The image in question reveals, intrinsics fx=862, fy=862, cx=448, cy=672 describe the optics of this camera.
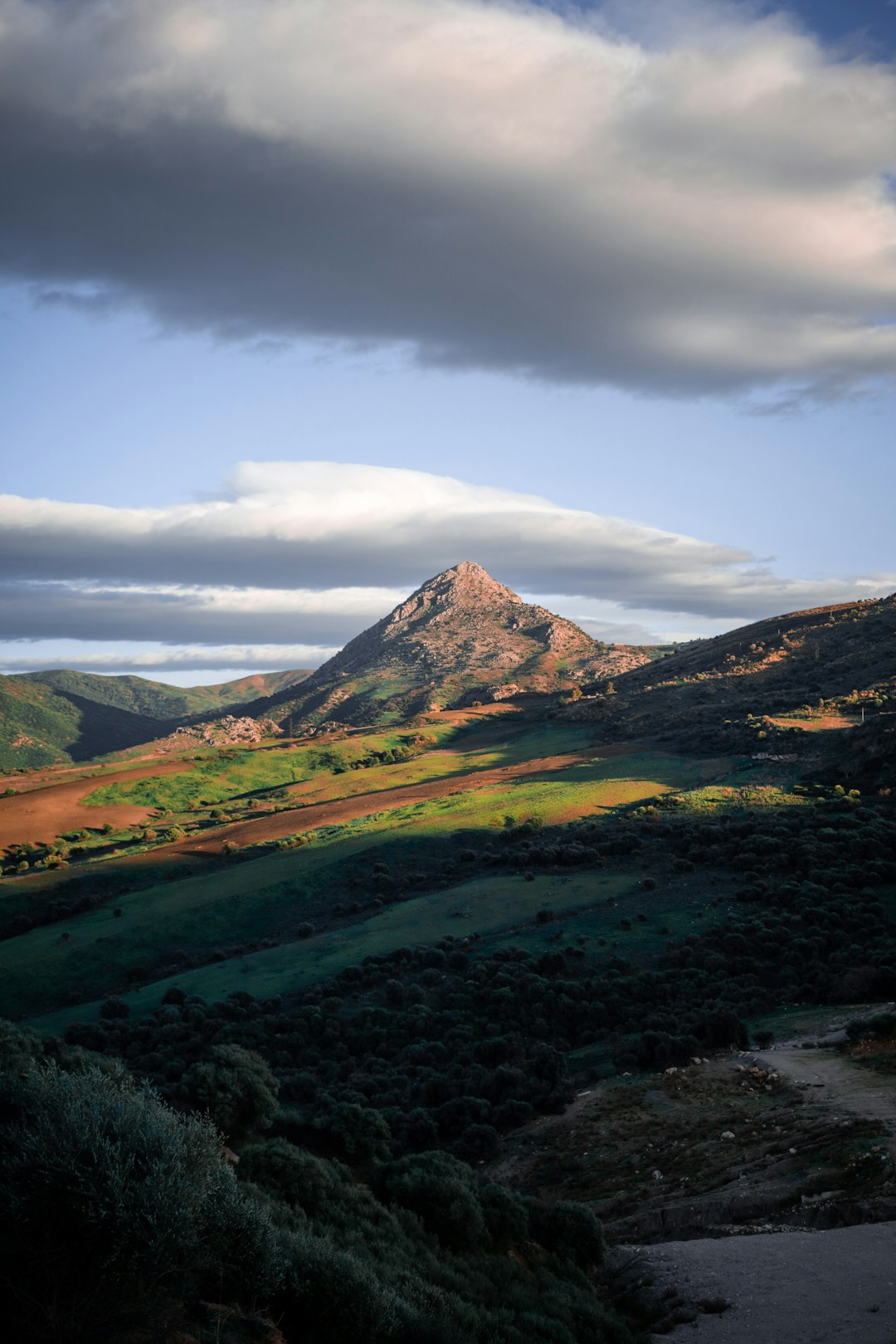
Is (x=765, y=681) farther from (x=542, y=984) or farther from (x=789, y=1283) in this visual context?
(x=789, y=1283)

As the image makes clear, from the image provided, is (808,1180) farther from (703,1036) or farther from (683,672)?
(683,672)

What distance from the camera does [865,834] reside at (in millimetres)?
48625

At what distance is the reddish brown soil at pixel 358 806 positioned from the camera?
240 feet

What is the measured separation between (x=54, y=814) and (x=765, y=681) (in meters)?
84.7

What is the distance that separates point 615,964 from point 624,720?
69150 mm

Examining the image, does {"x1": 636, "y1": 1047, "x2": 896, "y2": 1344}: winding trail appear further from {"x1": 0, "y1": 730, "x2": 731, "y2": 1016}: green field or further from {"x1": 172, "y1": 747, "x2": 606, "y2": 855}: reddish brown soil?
{"x1": 172, "y1": 747, "x2": 606, "y2": 855}: reddish brown soil

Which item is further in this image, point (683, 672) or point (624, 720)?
point (683, 672)

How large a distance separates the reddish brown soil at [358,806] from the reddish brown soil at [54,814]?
62.7ft

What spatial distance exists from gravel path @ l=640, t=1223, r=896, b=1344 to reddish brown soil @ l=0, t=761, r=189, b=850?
8095 centimetres

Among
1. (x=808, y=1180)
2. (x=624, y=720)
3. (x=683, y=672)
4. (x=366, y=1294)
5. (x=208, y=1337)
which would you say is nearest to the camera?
(x=208, y=1337)

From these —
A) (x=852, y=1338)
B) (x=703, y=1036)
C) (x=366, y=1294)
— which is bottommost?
(x=703, y=1036)

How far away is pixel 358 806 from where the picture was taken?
266ft

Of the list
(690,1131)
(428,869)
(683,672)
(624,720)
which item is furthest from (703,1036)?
(683,672)

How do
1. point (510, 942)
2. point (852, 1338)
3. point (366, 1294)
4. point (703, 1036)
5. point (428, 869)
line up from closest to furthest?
point (366, 1294) → point (852, 1338) → point (703, 1036) → point (510, 942) → point (428, 869)
